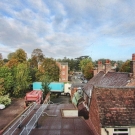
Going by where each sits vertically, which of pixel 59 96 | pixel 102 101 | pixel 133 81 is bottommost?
pixel 59 96

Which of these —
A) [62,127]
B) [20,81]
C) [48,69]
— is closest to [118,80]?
[62,127]

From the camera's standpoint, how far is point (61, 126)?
12.3m

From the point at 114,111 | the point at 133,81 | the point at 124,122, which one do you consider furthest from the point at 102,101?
the point at 133,81

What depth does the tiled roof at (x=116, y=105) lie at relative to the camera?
1047cm

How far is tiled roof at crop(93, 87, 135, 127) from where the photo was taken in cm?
1047

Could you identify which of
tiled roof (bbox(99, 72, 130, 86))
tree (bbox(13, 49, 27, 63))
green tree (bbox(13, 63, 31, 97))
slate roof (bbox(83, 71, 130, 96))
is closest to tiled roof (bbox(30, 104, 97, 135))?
slate roof (bbox(83, 71, 130, 96))

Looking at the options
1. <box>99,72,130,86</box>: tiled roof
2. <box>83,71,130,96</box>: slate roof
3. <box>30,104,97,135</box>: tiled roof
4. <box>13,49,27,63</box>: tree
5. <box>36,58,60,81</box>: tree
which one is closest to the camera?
<box>30,104,97,135</box>: tiled roof

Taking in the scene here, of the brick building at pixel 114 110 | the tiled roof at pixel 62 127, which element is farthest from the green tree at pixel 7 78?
the brick building at pixel 114 110

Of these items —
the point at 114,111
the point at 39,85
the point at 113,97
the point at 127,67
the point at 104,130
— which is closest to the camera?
the point at 104,130

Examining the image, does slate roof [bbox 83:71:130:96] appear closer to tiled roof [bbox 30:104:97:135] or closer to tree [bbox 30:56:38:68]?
tiled roof [bbox 30:104:97:135]

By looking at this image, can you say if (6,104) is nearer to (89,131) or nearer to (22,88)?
(22,88)

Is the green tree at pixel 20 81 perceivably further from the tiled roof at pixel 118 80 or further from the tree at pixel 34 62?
the tree at pixel 34 62

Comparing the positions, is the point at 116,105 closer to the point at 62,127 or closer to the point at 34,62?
the point at 62,127

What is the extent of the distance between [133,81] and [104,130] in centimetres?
915
